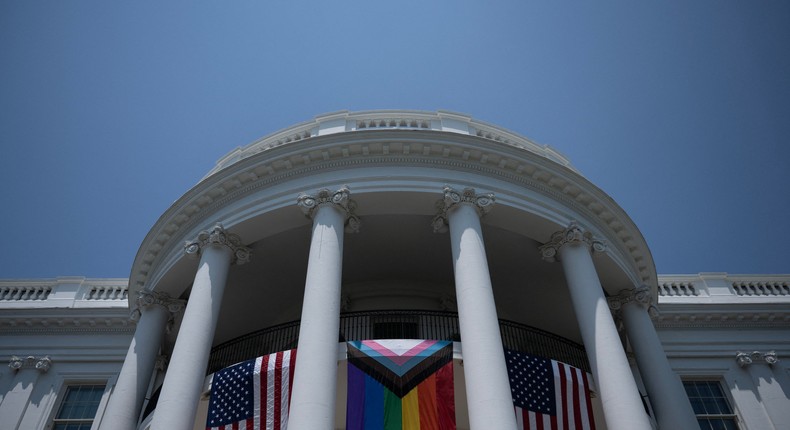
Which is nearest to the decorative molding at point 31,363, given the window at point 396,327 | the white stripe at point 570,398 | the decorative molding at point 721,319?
the window at point 396,327

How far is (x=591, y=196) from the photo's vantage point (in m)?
17.6

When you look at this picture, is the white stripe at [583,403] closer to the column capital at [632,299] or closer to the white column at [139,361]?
the column capital at [632,299]

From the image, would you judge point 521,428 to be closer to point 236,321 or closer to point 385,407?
point 385,407

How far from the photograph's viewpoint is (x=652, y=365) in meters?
16.6

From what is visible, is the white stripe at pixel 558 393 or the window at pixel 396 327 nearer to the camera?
the white stripe at pixel 558 393

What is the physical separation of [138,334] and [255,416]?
5.60 metres

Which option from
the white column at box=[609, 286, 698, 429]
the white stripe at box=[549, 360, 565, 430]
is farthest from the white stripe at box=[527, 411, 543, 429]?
the white column at box=[609, 286, 698, 429]

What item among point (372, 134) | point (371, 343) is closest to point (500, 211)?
point (372, 134)

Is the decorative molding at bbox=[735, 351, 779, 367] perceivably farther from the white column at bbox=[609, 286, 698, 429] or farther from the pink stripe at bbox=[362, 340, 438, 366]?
the pink stripe at bbox=[362, 340, 438, 366]

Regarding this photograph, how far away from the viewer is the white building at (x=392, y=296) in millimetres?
13500

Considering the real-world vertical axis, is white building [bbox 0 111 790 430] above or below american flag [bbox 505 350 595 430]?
above

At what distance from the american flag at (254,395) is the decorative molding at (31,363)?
9.75 metres

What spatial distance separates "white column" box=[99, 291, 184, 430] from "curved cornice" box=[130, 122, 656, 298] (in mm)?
1674

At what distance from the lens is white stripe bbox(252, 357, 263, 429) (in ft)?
44.5
